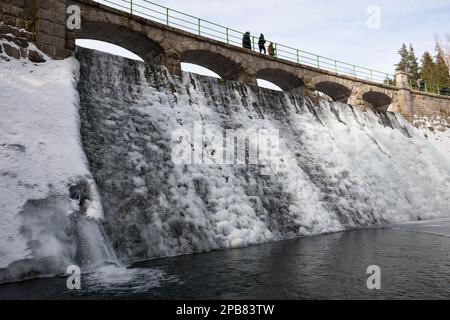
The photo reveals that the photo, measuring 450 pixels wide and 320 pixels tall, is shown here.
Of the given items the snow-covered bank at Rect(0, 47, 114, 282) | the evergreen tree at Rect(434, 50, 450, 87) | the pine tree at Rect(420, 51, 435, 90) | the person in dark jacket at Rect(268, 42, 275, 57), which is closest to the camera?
the snow-covered bank at Rect(0, 47, 114, 282)

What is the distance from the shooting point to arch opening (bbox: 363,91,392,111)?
25103mm

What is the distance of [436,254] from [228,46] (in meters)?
13.4

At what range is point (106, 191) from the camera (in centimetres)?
874

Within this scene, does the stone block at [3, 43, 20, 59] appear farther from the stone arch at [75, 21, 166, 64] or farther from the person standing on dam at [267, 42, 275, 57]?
the person standing on dam at [267, 42, 275, 57]

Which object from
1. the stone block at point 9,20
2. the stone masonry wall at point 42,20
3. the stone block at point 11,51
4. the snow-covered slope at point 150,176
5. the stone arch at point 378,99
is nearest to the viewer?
the snow-covered slope at point 150,176

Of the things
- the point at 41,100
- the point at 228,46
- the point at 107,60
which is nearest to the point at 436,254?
the point at 41,100

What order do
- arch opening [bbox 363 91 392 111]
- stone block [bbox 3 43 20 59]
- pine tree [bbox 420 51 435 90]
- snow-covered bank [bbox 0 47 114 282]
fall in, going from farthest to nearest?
pine tree [bbox 420 51 435 90]
arch opening [bbox 363 91 392 111]
stone block [bbox 3 43 20 59]
snow-covered bank [bbox 0 47 114 282]

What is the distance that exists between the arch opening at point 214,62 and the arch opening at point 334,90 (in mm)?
6291

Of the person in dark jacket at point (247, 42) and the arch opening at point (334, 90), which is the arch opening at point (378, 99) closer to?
the arch opening at point (334, 90)

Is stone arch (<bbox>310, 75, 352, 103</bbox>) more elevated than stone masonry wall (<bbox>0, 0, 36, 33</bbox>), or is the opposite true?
stone arch (<bbox>310, 75, 352, 103</bbox>)

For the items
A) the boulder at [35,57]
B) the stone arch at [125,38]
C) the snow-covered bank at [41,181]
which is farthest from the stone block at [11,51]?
the stone arch at [125,38]

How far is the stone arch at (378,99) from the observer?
24.9 meters

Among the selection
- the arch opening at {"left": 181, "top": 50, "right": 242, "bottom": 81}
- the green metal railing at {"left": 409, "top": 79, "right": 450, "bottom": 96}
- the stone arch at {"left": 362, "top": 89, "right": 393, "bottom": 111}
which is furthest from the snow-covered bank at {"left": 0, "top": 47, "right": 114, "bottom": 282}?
the green metal railing at {"left": 409, "top": 79, "right": 450, "bottom": 96}

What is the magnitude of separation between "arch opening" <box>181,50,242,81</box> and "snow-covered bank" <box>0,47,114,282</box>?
8.44m
